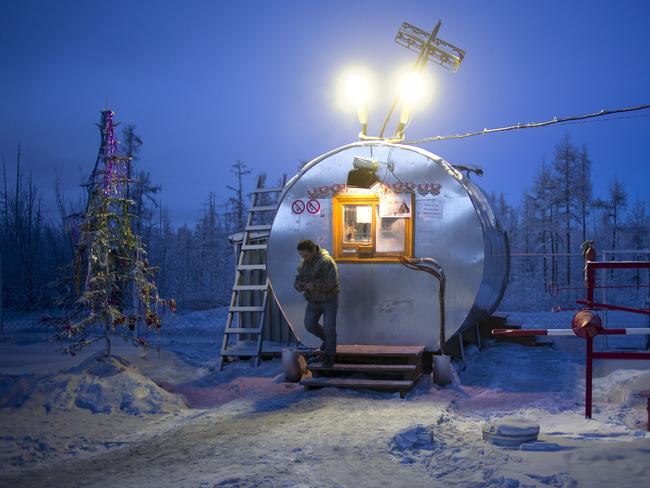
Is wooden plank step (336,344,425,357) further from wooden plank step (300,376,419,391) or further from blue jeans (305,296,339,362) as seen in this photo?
wooden plank step (300,376,419,391)

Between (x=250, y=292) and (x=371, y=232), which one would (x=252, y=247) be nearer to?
(x=250, y=292)

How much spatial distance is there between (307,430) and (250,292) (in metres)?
6.23

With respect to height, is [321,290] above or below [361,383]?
above

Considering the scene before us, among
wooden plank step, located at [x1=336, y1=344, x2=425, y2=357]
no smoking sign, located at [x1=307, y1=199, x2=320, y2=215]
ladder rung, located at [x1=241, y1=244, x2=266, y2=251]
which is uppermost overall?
no smoking sign, located at [x1=307, y1=199, x2=320, y2=215]

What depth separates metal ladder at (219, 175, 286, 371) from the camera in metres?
10.9

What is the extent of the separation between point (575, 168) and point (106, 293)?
3623 centimetres

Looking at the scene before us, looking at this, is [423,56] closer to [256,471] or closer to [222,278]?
[256,471]

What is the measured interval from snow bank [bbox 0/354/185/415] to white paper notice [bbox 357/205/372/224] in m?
3.66

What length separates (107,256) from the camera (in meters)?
8.71

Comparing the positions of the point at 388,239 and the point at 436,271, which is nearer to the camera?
the point at 436,271

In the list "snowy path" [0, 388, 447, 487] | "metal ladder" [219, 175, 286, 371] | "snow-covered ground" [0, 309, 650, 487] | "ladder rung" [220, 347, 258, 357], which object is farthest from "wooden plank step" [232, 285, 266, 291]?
"snowy path" [0, 388, 447, 487]

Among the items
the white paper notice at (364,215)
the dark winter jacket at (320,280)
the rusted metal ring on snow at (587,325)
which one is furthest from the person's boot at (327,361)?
the rusted metal ring on snow at (587,325)

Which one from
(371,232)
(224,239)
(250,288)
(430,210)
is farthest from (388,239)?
(224,239)

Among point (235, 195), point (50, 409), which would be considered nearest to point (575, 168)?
point (235, 195)
